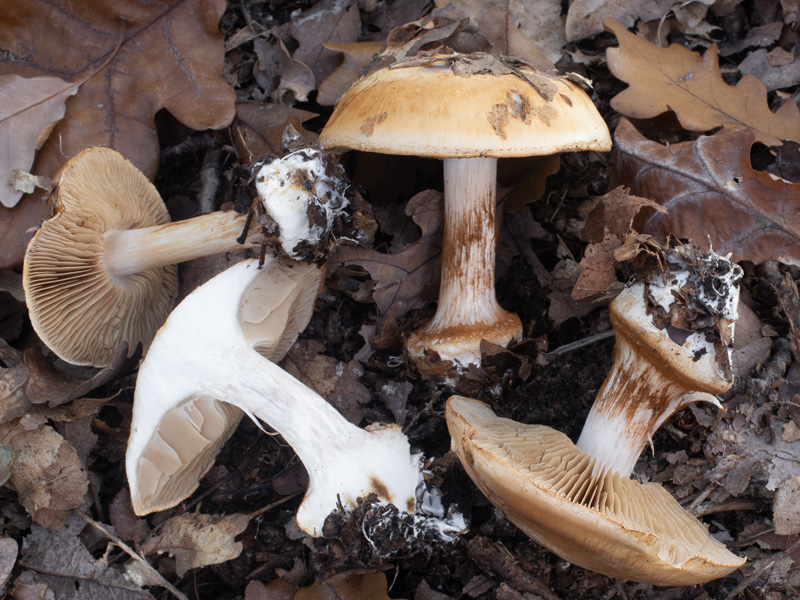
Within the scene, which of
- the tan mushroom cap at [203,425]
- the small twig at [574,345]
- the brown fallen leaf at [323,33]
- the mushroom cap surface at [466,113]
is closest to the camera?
the mushroom cap surface at [466,113]

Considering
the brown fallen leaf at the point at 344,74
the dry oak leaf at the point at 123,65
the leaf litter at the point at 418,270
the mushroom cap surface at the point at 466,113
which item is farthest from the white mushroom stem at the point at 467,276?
the dry oak leaf at the point at 123,65

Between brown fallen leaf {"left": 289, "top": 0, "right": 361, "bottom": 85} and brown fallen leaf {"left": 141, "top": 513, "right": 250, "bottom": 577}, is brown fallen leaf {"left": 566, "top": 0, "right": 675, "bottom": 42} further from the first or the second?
brown fallen leaf {"left": 141, "top": 513, "right": 250, "bottom": 577}

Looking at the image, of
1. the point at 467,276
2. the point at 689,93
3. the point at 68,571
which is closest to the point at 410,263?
the point at 467,276

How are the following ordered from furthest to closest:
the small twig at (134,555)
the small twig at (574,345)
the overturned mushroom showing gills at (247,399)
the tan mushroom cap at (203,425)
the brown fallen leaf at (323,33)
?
the brown fallen leaf at (323,33)
the small twig at (574,345)
the small twig at (134,555)
the tan mushroom cap at (203,425)
the overturned mushroom showing gills at (247,399)

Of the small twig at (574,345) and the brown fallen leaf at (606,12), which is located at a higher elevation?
the brown fallen leaf at (606,12)

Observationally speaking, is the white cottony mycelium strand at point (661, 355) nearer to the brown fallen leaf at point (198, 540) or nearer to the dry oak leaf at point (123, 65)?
the brown fallen leaf at point (198, 540)

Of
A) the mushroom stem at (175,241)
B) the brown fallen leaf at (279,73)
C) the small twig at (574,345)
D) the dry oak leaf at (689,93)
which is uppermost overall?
the brown fallen leaf at (279,73)

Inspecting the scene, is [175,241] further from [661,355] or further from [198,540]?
[661,355]

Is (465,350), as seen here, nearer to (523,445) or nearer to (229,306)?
(523,445)
